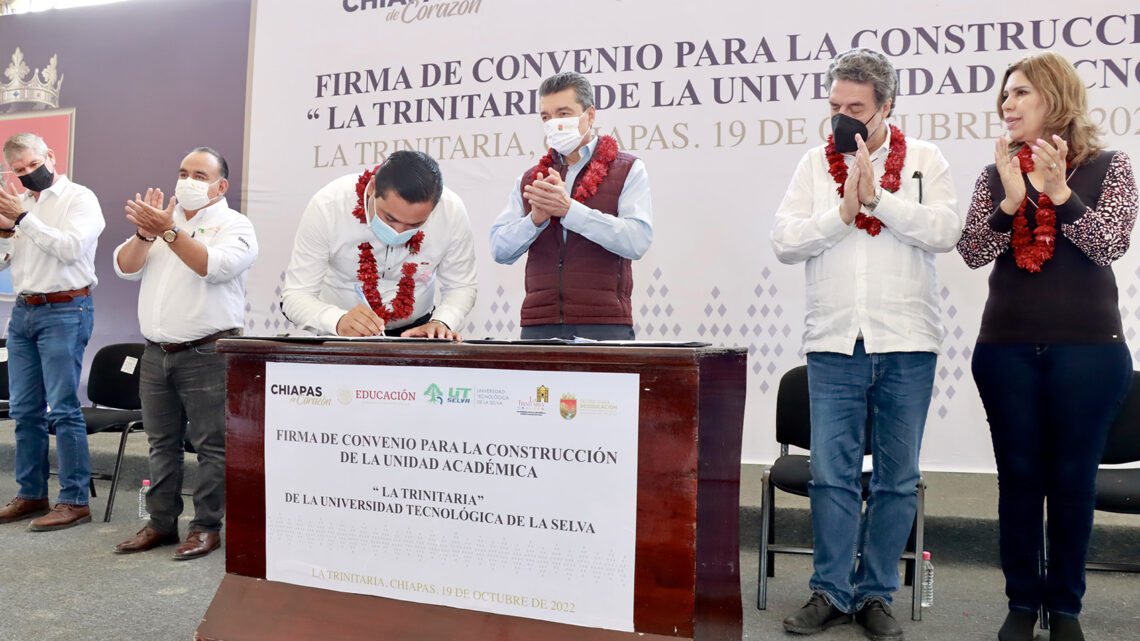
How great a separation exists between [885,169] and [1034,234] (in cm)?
43

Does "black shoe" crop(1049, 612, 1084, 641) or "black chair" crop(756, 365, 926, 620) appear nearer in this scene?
"black shoe" crop(1049, 612, 1084, 641)

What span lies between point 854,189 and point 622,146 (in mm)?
1909

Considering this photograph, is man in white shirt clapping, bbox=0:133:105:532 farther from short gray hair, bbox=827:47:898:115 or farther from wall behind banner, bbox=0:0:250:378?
short gray hair, bbox=827:47:898:115

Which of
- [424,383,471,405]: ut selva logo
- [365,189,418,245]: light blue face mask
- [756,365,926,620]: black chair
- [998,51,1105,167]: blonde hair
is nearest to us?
[424,383,471,405]: ut selva logo

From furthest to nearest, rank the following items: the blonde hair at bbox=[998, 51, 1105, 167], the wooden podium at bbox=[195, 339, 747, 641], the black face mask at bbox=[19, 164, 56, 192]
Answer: the black face mask at bbox=[19, 164, 56, 192] → the blonde hair at bbox=[998, 51, 1105, 167] → the wooden podium at bbox=[195, 339, 747, 641]

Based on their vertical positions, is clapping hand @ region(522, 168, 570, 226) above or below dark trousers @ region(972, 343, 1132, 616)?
above

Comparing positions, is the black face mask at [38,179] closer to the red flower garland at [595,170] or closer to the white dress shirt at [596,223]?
the white dress shirt at [596,223]

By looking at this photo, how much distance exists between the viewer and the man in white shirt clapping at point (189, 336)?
3.27 meters

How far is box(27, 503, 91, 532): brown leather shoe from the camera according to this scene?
3.53 meters

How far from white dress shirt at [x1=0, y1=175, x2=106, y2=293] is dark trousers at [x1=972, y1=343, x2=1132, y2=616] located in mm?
3474

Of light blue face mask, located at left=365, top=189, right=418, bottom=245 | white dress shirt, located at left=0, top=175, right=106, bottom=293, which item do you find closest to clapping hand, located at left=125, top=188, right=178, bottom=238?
white dress shirt, located at left=0, top=175, right=106, bottom=293

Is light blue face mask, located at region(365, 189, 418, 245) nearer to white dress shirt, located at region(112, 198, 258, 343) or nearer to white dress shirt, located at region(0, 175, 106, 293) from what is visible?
white dress shirt, located at region(112, 198, 258, 343)

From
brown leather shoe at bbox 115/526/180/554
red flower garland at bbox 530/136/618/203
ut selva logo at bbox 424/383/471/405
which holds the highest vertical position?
red flower garland at bbox 530/136/618/203

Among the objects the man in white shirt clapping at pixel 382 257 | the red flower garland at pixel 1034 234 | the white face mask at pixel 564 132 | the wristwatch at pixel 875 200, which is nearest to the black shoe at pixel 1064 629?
the red flower garland at pixel 1034 234
